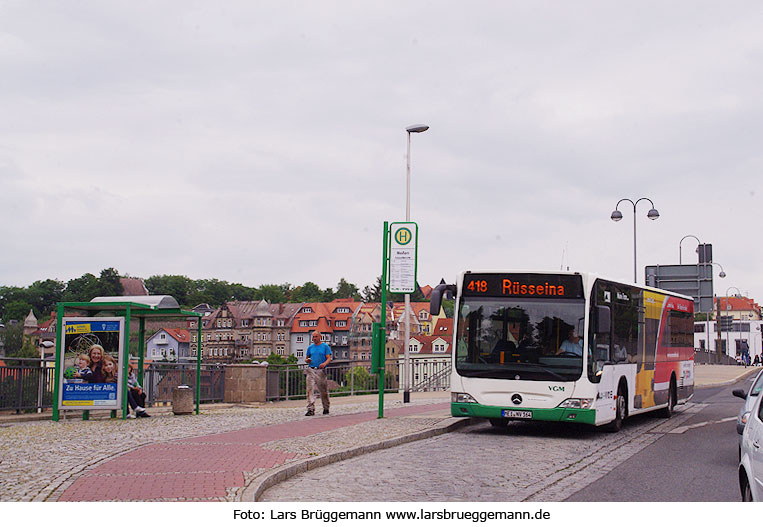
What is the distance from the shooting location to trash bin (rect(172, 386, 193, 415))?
1955 centimetres

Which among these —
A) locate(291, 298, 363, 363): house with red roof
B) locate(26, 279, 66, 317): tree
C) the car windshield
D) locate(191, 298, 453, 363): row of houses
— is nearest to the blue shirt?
the car windshield

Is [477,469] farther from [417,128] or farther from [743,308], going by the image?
[743,308]

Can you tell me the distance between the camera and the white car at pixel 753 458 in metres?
5.85

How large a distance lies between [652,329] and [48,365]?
41.6 ft

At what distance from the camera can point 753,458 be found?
6.06 m

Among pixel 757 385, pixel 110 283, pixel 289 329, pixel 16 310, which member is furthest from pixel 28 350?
pixel 289 329

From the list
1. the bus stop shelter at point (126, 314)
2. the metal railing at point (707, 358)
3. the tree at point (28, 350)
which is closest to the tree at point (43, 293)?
the tree at point (28, 350)

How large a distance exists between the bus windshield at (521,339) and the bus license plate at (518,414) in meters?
0.56

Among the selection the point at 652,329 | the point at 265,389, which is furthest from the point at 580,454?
the point at 265,389

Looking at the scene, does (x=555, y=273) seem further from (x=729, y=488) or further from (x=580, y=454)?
(x=729, y=488)

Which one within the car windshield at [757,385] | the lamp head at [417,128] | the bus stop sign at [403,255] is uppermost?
the lamp head at [417,128]

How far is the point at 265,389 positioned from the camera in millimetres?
24469

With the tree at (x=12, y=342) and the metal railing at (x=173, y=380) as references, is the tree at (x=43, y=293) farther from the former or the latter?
the metal railing at (x=173, y=380)

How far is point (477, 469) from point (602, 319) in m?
5.07
